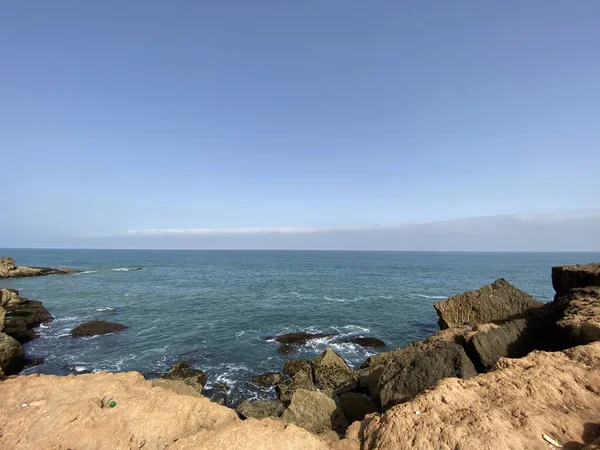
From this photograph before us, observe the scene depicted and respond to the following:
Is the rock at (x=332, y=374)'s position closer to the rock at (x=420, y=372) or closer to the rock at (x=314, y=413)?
the rock at (x=314, y=413)

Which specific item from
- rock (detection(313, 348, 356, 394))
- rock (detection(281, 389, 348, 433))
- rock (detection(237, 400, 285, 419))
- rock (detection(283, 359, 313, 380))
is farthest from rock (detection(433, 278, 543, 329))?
rock (detection(237, 400, 285, 419))

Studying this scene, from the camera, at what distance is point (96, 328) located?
32.4m

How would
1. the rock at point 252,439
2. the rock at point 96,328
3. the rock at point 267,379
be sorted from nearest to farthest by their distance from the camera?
the rock at point 252,439 → the rock at point 267,379 → the rock at point 96,328

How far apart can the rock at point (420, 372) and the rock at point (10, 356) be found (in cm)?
2761

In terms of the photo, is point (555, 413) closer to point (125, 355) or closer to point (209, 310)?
point (125, 355)

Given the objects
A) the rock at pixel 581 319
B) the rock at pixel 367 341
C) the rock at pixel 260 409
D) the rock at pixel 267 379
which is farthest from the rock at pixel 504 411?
the rock at pixel 367 341

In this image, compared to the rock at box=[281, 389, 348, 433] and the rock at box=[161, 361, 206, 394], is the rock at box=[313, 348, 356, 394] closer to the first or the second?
the rock at box=[281, 389, 348, 433]

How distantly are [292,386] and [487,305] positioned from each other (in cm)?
1860

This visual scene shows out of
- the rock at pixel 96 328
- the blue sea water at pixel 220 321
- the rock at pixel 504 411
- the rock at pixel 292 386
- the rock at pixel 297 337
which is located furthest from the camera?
the rock at pixel 96 328

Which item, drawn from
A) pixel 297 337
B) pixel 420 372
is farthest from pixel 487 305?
pixel 297 337

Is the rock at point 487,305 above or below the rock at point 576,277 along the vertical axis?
below

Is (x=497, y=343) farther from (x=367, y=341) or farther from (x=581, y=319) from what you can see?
(x=367, y=341)

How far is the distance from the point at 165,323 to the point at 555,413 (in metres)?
37.0

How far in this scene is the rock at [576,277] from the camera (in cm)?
1966
